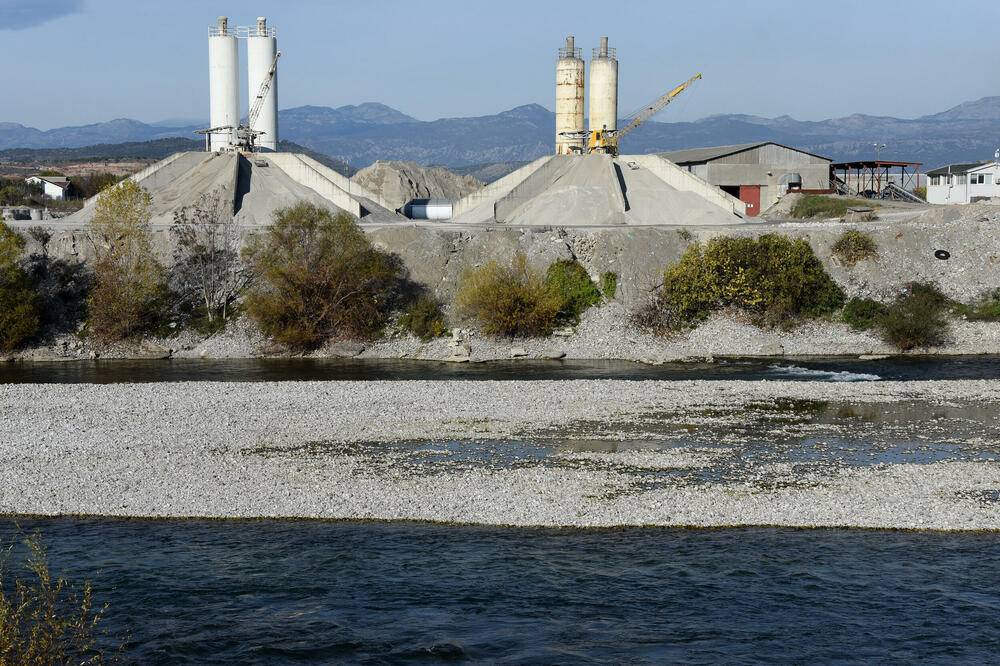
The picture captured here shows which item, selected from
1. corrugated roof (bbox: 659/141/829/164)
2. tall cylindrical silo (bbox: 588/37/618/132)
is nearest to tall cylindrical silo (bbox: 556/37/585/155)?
tall cylindrical silo (bbox: 588/37/618/132)

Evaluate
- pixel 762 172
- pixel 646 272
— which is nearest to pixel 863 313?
pixel 646 272

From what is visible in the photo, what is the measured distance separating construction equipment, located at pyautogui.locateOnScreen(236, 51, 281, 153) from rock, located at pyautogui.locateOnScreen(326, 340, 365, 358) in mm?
28061

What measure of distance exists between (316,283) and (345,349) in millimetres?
3323

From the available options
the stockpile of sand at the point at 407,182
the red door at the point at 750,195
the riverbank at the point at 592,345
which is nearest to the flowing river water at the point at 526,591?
the riverbank at the point at 592,345

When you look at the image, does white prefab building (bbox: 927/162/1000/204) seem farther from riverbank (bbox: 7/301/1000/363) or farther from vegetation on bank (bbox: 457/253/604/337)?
vegetation on bank (bbox: 457/253/604/337)

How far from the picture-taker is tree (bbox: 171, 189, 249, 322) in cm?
4750

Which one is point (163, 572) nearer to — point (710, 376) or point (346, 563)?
point (346, 563)

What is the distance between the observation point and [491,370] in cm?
3981

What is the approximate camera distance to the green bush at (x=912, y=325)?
42281 mm

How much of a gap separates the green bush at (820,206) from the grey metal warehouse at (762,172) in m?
5.98

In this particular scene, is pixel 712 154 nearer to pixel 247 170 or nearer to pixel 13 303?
pixel 247 170

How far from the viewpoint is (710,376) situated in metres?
37.5

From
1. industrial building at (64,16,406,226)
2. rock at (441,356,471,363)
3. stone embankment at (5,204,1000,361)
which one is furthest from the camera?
industrial building at (64,16,406,226)

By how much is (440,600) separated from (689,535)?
5634mm
